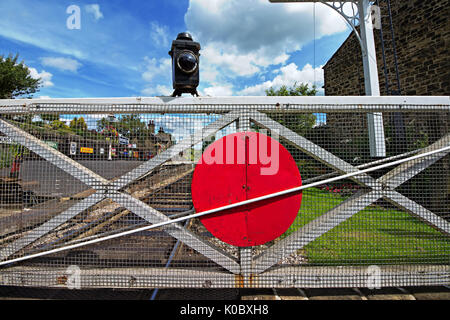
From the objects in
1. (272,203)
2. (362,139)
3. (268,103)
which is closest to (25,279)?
(272,203)

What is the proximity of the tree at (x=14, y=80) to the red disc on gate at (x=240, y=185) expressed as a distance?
1351 inches

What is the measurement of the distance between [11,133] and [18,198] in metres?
0.62

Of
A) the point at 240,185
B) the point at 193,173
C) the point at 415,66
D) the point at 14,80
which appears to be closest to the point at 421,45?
the point at 415,66

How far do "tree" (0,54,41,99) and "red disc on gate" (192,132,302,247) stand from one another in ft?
113

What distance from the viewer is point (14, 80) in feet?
91.2

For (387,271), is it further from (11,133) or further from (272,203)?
(11,133)

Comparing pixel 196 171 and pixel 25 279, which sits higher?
pixel 196 171

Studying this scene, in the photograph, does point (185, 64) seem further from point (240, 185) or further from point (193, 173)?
point (240, 185)

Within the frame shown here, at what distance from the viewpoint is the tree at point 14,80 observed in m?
26.8

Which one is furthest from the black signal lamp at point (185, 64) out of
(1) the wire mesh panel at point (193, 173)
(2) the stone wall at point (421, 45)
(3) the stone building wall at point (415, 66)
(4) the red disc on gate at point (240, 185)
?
(2) the stone wall at point (421, 45)

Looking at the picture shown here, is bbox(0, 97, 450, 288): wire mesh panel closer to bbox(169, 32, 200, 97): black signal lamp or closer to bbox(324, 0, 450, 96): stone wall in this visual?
bbox(169, 32, 200, 97): black signal lamp

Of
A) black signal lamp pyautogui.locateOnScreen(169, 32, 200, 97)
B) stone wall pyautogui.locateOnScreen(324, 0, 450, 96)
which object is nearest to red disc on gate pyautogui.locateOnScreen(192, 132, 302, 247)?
black signal lamp pyautogui.locateOnScreen(169, 32, 200, 97)
